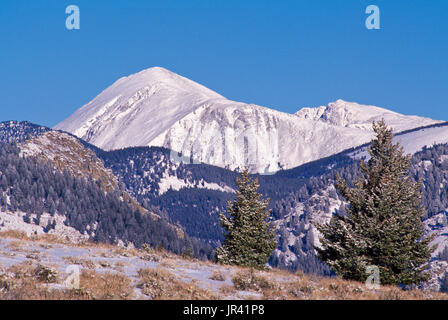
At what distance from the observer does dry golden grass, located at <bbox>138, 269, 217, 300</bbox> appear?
20.8m

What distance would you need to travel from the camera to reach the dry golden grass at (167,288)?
68.1 ft

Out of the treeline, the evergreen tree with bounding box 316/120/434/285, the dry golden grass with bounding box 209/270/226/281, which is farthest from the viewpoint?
the treeline

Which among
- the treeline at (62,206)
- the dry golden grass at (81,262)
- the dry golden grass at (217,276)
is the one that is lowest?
the dry golden grass at (217,276)

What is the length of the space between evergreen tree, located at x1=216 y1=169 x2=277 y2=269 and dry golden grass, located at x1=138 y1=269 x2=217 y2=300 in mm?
20884

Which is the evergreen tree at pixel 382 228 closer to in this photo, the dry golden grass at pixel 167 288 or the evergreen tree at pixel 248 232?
the evergreen tree at pixel 248 232

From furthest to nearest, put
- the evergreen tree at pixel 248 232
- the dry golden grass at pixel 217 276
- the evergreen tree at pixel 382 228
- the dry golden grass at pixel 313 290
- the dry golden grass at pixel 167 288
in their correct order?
the evergreen tree at pixel 248 232, the evergreen tree at pixel 382 228, the dry golden grass at pixel 217 276, the dry golden grass at pixel 313 290, the dry golden grass at pixel 167 288

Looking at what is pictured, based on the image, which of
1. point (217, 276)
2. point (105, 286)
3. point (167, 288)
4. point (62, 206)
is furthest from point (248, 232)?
point (62, 206)

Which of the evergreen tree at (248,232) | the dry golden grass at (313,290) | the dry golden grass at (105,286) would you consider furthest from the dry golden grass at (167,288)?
the evergreen tree at (248,232)

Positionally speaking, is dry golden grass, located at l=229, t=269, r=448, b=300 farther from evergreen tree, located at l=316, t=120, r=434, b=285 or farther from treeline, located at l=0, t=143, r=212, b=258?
treeline, located at l=0, t=143, r=212, b=258

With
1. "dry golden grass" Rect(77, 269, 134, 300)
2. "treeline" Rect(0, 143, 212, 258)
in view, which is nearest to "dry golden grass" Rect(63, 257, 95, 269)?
"dry golden grass" Rect(77, 269, 134, 300)

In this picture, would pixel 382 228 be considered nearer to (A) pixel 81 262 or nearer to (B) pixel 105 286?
(A) pixel 81 262

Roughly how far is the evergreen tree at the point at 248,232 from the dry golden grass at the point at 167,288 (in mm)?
20884

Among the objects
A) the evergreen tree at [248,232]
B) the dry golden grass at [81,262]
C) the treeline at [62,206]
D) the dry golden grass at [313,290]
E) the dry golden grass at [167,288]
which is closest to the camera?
the dry golden grass at [167,288]
